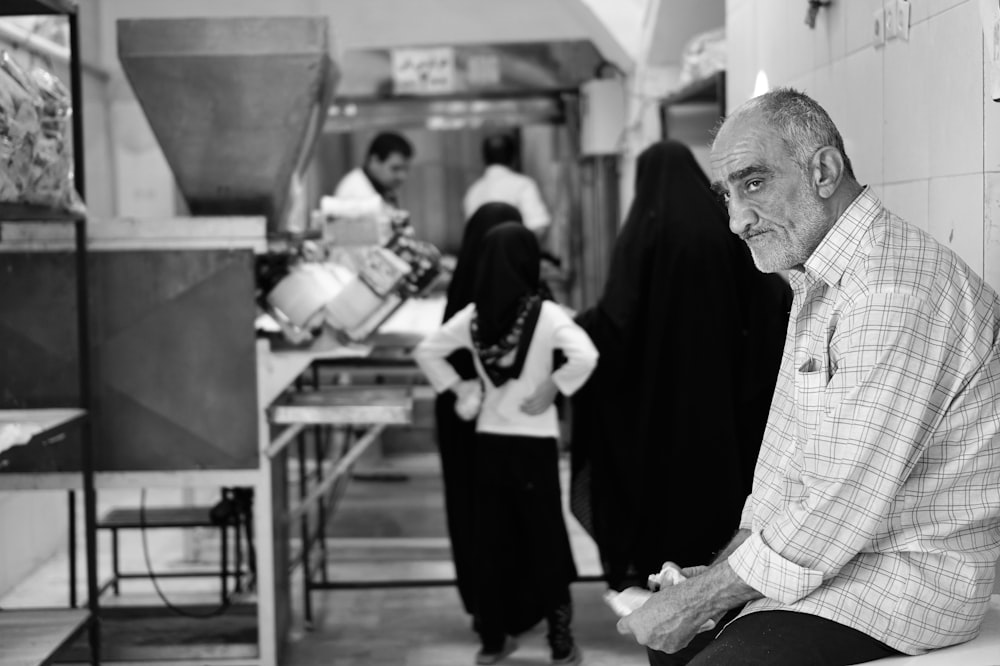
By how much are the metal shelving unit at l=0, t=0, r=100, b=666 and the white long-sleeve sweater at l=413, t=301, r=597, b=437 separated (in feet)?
3.20

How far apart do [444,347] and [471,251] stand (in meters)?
0.35

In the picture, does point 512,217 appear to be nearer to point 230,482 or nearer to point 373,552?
point 230,482

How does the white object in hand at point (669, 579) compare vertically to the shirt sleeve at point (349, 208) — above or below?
below

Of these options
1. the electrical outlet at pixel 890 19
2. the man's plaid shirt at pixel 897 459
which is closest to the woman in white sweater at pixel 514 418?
the electrical outlet at pixel 890 19

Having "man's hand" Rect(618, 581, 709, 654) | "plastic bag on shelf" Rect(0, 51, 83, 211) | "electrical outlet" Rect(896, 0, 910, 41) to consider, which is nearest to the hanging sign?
"plastic bag on shelf" Rect(0, 51, 83, 211)

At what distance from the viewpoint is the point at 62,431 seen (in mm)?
2795

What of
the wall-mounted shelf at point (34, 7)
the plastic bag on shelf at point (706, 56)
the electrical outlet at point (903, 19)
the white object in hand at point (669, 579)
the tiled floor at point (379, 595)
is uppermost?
the plastic bag on shelf at point (706, 56)

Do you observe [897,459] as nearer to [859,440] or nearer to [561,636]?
[859,440]

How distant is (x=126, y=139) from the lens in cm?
670

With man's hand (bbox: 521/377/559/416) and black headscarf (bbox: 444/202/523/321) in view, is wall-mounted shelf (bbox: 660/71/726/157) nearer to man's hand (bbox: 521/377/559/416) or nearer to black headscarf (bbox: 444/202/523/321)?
black headscarf (bbox: 444/202/523/321)

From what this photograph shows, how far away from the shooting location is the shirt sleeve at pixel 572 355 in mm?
3328

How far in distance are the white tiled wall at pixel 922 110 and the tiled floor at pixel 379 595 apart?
5.76 feet

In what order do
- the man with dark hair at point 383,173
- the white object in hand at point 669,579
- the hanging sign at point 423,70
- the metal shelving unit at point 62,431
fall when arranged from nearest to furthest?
the white object in hand at point 669,579, the metal shelving unit at point 62,431, the man with dark hair at point 383,173, the hanging sign at point 423,70

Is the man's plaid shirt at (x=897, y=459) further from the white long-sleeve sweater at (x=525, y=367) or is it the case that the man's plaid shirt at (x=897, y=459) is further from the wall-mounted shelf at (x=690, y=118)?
the wall-mounted shelf at (x=690, y=118)
